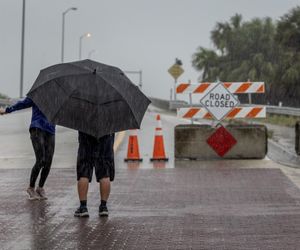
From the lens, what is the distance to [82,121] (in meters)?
9.27

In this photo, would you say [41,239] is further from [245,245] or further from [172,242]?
[245,245]

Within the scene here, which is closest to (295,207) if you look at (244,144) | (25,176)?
(25,176)

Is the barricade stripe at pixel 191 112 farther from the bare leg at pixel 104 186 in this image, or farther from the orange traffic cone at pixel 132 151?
the bare leg at pixel 104 186

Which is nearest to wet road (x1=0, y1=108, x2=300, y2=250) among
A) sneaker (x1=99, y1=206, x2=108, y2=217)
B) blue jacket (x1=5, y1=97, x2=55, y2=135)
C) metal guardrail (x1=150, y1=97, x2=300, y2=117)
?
sneaker (x1=99, y1=206, x2=108, y2=217)

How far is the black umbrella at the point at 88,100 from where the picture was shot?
365 inches

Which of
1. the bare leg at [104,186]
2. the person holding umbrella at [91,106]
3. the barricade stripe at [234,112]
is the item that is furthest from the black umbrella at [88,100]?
the barricade stripe at [234,112]

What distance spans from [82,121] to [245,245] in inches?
93.5

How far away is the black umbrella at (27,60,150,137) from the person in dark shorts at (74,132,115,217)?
342 mm

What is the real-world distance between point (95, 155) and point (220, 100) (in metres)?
7.77

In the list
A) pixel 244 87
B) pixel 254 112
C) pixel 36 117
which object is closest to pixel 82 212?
pixel 36 117

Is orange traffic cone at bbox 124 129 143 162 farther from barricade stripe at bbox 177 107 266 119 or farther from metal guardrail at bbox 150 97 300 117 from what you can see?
metal guardrail at bbox 150 97 300 117

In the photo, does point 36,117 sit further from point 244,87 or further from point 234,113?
point 244,87

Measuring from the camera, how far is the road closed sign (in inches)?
671

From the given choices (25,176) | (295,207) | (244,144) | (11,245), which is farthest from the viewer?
(244,144)
